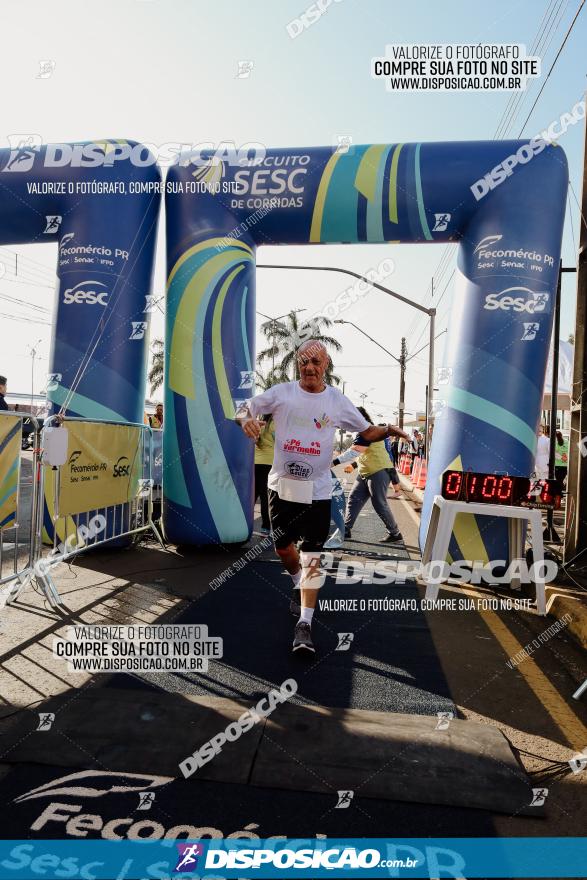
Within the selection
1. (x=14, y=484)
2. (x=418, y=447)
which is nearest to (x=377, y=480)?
(x=14, y=484)

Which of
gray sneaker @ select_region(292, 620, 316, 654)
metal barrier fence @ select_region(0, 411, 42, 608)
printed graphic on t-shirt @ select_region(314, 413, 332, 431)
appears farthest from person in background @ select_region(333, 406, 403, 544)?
metal barrier fence @ select_region(0, 411, 42, 608)

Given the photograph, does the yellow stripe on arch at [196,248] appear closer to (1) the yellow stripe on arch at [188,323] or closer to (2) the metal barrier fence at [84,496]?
(1) the yellow stripe on arch at [188,323]

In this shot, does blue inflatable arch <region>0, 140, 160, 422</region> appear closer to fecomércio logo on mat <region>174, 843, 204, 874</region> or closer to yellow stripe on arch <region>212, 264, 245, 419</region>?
yellow stripe on arch <region>212, 264, 245, 419</region>

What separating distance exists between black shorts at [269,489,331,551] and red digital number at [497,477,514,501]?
184 centimetres

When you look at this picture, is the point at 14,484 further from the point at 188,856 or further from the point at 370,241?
the point at 370,241

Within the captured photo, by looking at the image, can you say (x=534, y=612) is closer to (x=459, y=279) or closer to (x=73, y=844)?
(x=459, y=279)

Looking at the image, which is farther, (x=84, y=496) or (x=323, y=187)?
(x=323, y=187)

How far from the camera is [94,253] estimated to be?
697cm

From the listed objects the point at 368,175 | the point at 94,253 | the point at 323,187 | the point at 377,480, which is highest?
the point at 368,175

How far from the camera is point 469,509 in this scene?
549 centimetres

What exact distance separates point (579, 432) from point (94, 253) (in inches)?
226

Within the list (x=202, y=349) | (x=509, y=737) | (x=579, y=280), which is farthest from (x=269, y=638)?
(x=579, y=280)

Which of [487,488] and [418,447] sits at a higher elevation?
[418,447]

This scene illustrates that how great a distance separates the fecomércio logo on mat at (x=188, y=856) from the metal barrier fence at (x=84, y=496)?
9.01 ft
